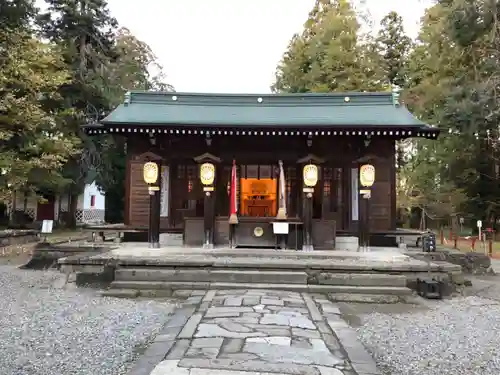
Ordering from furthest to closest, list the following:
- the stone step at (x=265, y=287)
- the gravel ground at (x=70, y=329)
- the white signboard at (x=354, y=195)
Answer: the white signboard at (x=354, y=195)
the stone step at (x=265, y=287)
the gravel ground at (x=70, y=329)

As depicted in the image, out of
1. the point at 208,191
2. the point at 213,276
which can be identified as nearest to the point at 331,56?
the point at 208,191

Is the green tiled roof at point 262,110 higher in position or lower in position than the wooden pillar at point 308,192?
higher

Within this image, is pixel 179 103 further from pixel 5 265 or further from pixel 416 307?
pixel 416 307

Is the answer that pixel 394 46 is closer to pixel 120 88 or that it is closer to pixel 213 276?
pixel 120 88

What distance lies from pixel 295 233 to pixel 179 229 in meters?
3.34

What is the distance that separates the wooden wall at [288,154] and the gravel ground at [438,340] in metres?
5.22

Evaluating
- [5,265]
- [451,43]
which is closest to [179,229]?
[5,265]

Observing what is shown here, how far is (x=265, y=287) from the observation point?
24.9ft

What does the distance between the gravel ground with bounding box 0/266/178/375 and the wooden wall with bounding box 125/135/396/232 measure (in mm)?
4808

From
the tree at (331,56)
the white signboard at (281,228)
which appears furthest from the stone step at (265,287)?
the tree at (331,56)

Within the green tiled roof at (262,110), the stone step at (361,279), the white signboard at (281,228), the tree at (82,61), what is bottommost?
the stone step at (361,279)

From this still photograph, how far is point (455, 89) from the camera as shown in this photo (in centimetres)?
1847

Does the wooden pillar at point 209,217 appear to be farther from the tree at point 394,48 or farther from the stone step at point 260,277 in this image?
the tree at point 394,48

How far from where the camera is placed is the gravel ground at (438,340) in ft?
13.7
